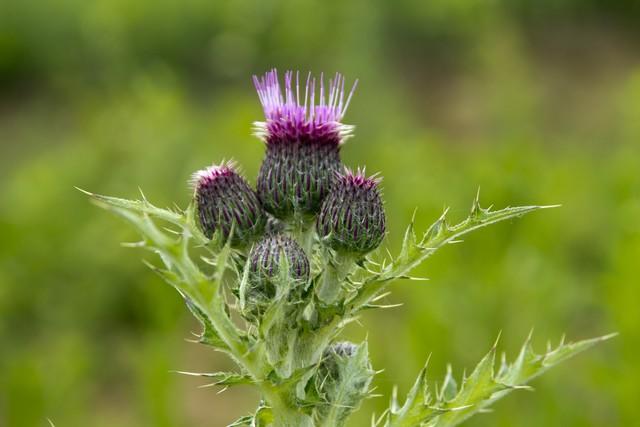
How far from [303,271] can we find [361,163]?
751 cm

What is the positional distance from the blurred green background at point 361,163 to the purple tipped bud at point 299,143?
0.58m

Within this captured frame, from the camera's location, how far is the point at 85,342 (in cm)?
799

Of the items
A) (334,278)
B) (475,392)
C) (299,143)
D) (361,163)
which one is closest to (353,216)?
(334,278)

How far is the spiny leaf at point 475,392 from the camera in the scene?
Answer: 7.80ft

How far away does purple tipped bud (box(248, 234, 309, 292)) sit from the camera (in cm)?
236

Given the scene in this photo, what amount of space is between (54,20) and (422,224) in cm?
925

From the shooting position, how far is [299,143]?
2703mm

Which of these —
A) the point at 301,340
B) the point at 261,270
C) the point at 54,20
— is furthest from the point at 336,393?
the point at 54,20

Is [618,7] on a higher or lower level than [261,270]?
higher

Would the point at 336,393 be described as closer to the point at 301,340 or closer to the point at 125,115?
the point at 301,340

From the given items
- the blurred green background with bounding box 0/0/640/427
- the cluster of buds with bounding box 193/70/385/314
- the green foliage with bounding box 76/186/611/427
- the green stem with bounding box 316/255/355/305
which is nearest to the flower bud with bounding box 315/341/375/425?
the green foliage with bounding box 76/186/611/427

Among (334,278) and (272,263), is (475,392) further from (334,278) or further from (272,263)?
(272,263)

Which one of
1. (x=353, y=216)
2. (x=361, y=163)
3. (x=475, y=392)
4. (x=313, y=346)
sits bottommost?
(x=475, y=392)

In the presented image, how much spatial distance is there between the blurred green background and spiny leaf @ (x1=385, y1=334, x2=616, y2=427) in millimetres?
436
